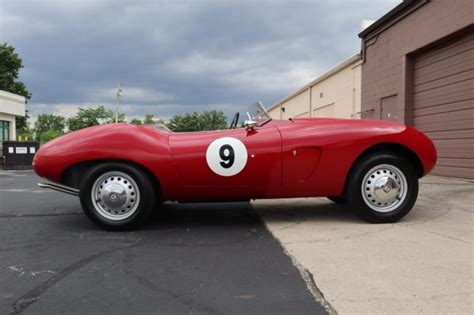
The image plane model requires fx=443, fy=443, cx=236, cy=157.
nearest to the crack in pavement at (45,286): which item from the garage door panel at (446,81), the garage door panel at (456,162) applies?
the garage door panel at (456,162)

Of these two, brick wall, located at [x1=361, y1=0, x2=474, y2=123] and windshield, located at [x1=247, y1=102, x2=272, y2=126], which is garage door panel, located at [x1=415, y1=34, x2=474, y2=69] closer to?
brick wall, located at [x1=361, y1=0, x2=474, y2=123]

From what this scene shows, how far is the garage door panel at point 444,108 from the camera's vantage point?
8.84 meters

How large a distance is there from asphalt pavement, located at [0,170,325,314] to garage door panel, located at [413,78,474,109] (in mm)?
6023

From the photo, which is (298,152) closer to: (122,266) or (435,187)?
(122,266)

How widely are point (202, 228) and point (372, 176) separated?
1846 mm

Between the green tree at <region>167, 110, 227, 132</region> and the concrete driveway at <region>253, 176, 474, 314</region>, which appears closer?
the concrete driveway at <region>253, 176, 474, 314</region>

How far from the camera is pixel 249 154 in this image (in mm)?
4434

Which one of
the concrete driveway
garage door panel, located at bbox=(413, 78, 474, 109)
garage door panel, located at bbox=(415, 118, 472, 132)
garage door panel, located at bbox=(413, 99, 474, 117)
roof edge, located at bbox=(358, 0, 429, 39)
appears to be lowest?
the concrete driveway

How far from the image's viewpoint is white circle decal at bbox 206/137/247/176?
4.42 m

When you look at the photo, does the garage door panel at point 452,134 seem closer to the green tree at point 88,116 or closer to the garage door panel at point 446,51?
the garage door panel at point 446,51

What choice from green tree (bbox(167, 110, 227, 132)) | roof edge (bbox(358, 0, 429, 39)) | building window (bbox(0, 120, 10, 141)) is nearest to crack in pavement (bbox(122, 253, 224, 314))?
green tree (bbox(167, 110, 227, 132))

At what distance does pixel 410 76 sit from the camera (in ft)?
37.3

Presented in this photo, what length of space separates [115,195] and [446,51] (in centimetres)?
825

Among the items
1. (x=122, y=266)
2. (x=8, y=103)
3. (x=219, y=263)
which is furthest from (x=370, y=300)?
(x=8, y=103)
